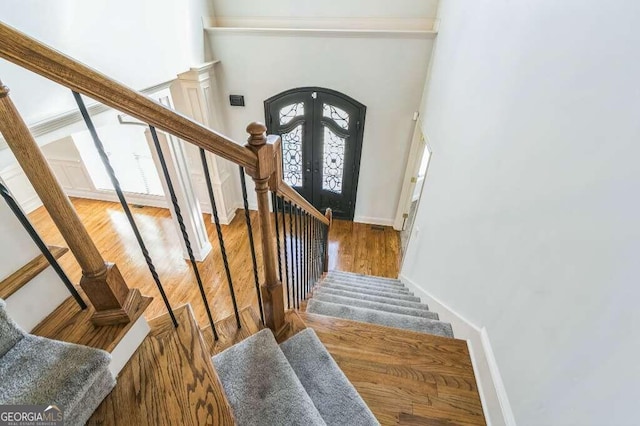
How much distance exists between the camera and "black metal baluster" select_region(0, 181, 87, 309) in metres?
0.77

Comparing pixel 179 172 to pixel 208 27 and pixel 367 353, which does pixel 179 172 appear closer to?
pixel 208 27

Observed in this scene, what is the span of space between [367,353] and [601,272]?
1089 mm

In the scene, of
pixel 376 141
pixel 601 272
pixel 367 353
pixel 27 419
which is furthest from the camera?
pixel 376 141

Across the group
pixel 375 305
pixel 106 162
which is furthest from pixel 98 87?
pixel 375 305

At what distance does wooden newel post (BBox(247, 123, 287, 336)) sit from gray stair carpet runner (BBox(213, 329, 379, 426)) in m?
0.13

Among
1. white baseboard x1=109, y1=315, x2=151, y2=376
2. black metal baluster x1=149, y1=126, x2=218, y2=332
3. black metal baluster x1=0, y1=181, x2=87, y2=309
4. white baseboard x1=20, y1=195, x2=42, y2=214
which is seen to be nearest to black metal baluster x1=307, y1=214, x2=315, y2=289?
black metal baluster x1=149, y1=126, x2=218, y2=332

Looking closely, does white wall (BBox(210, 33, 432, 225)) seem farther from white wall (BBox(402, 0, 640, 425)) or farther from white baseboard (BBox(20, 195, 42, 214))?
white baseboard (BBox(20, 195, 42, 214))

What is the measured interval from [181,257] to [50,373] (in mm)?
3662

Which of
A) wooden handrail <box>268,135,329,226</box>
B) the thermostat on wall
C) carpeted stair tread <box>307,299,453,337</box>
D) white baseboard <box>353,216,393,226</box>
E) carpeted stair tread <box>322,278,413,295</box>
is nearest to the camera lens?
wooden handrail <box>268,135,329,226</box>

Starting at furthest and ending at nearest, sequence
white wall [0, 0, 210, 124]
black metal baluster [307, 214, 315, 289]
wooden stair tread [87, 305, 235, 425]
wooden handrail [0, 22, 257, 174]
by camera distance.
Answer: black metal baluster [307, 214, 315, 289] < white wall [0, 0, 210, 124] < wooden stair tread [87, 305, 235, 425] < wooden handrail [0, 22, 257, 174]

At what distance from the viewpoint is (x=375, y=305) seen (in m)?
2.47

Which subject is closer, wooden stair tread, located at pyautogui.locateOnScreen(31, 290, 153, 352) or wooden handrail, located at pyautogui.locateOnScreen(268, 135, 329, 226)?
wooden stair tread, located at pyautogui.locateOnScreen(31, 290, 153, 352)

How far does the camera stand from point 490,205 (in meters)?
1.63

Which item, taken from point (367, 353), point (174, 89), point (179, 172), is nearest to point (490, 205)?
point (367, 353)
